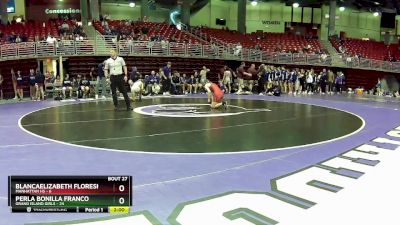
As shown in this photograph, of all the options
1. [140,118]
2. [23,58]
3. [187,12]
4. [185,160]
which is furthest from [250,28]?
[185,160]

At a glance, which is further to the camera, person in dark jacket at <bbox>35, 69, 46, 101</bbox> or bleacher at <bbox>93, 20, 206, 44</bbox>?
bleacher at <bbox>93, 20, 206, 44</bbox>

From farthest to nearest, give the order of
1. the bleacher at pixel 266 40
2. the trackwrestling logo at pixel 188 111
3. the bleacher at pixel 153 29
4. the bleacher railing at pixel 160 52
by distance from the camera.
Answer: the bleacher at pixel 266 40 → the bleacher at pixel 153 29 → the bleacher railing at pixel 160 52 → the trackwrestling logo at pixel 188 111

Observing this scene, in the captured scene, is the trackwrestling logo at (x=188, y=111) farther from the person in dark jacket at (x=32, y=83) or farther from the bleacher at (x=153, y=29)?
the bleacher at (x=153, y=29)

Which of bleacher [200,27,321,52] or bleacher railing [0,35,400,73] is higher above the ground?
bleacher [200,27,321,52]

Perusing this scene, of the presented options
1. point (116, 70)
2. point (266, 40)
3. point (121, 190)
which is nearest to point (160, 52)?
point (116, 70)

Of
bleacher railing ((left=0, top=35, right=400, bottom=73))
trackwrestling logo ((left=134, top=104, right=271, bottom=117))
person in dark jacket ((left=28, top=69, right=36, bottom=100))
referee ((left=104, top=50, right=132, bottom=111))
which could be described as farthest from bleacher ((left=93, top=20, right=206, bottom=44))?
referee ((left=104, top=50, right=132, bottom=111))
